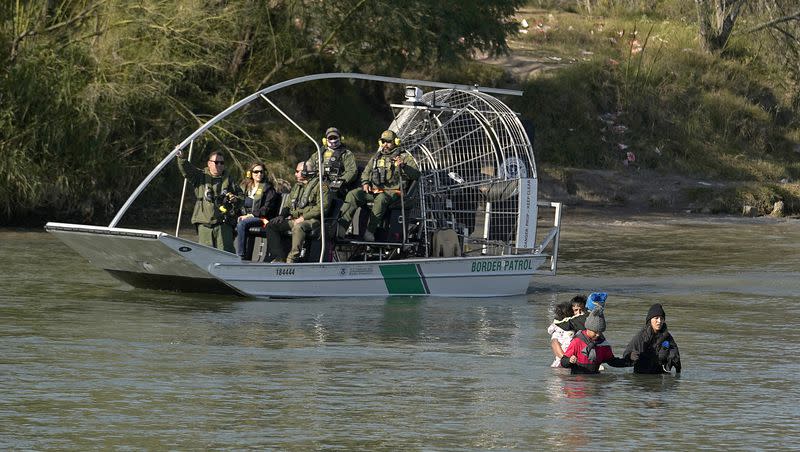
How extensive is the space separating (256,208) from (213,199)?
71 cm

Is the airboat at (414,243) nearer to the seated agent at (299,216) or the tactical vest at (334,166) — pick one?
the seated agent at (299,216)

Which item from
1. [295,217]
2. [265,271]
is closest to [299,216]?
[295,217]

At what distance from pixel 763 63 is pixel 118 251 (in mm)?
29674

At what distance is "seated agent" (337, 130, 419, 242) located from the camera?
19.9 meters

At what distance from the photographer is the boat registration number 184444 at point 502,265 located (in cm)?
2078

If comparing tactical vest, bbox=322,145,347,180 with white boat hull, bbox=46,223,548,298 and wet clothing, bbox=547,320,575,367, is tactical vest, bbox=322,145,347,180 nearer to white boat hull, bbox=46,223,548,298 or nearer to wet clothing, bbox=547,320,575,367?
white boat hull, bbox=46,223,548,298

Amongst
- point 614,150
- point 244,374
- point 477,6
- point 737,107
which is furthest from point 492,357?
point 737,107

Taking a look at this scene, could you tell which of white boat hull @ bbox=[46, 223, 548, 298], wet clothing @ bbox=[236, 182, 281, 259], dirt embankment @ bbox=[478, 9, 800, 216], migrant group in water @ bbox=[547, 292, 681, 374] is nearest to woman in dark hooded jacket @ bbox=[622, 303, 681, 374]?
migrant group in water @ bbox=[547, 292, 681, 374]

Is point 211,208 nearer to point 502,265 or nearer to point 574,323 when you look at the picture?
point 502,265

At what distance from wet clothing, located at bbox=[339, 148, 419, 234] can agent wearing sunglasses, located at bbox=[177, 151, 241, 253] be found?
4.62 ft

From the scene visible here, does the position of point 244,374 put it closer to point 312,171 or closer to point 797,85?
point 312,171

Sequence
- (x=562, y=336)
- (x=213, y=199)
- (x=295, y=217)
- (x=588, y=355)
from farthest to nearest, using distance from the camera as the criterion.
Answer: (x=295, y=217) < (x=213, y=199) < (x=562, y=336) < (x=588, y=355)

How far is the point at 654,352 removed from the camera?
14.8 meters

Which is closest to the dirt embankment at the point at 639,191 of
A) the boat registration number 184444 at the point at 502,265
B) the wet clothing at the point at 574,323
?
the boat registration number 184444 at the point at 502,265
